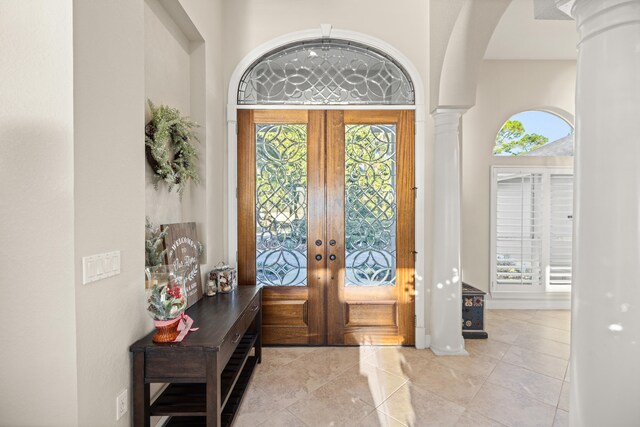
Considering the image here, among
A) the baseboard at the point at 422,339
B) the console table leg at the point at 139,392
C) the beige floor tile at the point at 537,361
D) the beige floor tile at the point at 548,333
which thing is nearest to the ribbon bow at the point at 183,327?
the console table leg at the point at 139,392

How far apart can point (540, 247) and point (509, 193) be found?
0.90 metres

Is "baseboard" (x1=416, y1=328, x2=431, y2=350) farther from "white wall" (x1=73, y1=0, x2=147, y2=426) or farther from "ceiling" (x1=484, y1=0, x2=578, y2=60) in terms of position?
"ceiling" (x1=484, y1=0, x2=578, y2=60)

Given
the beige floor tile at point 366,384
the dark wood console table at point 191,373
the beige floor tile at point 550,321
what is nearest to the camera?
the dark wood console table at point 191,373

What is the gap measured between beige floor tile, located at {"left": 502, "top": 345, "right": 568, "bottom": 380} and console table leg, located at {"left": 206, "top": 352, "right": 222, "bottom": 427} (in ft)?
8.92

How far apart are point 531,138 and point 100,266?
5339 mm

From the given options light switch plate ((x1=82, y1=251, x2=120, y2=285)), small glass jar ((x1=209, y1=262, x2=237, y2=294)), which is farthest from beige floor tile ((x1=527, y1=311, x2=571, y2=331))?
light switch plate ((x1=82, y1=251, x2=120, y2=285))

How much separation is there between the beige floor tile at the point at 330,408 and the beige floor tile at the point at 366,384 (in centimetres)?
3

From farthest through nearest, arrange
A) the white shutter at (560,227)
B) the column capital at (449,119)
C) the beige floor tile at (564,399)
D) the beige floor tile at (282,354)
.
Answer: the white shutter at (560,227), the column capital at (449,119), the beige floor tile at (282,354), the beige floor tile at (564,399)

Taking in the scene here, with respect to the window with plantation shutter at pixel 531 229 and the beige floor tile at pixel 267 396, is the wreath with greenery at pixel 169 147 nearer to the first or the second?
the beige floor tile at pixel 267 396

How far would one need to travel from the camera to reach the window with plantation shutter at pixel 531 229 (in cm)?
434

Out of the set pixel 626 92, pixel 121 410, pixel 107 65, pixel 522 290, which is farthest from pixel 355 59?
pixel 522 290

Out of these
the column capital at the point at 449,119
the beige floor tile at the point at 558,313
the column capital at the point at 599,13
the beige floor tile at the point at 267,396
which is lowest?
the beige floor tile at the point at 267,396

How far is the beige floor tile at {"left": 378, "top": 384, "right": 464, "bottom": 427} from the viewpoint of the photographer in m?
2.11

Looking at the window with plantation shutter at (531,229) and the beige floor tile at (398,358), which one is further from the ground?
the window with plantation shutter at (531,229)
